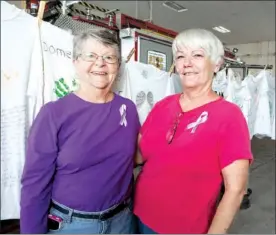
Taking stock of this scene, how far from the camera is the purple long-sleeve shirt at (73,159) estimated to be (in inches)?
42.6

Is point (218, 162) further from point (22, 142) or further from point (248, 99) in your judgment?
point (248, 99)

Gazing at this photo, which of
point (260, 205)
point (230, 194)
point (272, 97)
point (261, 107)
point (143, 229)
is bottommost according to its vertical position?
point (260, 205)

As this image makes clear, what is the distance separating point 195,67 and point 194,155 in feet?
1.14

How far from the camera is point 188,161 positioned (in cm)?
110

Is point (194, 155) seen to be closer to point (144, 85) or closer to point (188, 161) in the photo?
point (188, 161)

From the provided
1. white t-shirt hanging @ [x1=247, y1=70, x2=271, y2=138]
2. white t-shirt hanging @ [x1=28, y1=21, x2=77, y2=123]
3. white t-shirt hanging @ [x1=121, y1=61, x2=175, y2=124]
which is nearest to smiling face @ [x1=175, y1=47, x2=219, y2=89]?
white t-shirt hanging @ [x1=28, y1=21, x2=77, y2=123]

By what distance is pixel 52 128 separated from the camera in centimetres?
107

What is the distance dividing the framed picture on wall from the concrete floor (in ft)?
5.07

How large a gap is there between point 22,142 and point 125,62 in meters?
0.83

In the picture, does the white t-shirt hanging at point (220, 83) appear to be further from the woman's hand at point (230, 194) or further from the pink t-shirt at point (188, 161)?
the woman's hand at point (230, 194)

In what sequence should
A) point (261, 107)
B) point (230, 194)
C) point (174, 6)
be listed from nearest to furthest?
point (230, 194) < point (261, 107) < point (174, 6)

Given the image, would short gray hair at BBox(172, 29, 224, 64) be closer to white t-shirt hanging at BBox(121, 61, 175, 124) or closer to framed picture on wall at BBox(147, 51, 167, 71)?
white t-shirt hanging at BBox(121, 61, 175, 124)

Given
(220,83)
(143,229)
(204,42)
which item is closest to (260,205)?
(220,83)

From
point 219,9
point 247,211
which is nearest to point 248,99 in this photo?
point 247,211
